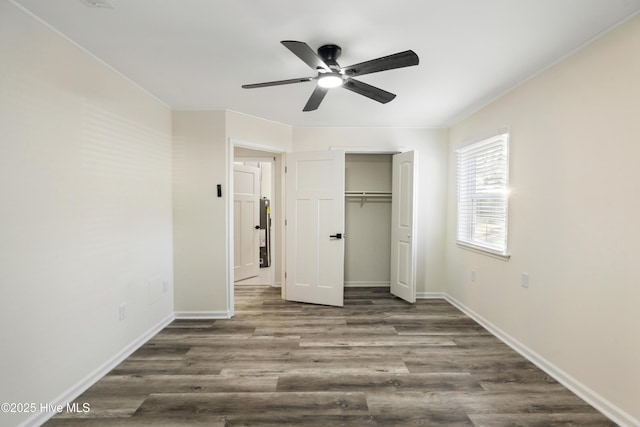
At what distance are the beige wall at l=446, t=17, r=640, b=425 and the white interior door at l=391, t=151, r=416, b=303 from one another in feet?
3.73

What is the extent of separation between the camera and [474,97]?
2947 millimetres

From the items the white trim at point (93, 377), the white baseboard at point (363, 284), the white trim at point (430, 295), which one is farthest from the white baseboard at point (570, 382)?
the white trim at point (93, 377)

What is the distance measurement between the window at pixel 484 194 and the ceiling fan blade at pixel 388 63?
5.68 feet

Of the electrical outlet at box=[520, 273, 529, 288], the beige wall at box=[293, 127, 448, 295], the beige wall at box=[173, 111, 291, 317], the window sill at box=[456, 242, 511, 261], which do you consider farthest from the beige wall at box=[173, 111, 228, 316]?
the electrical outlet at box=[520, 273, 529, 288]

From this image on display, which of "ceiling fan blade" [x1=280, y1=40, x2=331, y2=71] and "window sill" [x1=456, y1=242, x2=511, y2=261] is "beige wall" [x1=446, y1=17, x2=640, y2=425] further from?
"ceiling fan blade" [x1=280, y1=40, x2=331, y2=71]

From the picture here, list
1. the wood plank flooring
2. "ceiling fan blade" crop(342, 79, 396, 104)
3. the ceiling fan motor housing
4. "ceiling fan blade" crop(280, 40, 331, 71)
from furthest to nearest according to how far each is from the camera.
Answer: "ceiling fan blade" crop(342, 79, 396, 104), the ceiling fan motor housing, the wood plank flooring, "ceiling fan blade" crop(280, 40, 331, 71)

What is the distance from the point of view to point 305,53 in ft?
5.42

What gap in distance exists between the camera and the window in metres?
2.85

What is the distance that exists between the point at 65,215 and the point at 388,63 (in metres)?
2.38

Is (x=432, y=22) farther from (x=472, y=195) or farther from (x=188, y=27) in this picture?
(x=472, y=195)

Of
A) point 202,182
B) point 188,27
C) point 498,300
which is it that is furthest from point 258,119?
point 498,300

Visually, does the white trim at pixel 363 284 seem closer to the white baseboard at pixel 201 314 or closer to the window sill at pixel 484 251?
the window sill at pixel 484 251

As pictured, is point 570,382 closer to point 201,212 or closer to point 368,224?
point 368,224

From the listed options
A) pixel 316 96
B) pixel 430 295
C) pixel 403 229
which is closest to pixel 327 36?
pixel 316 96
